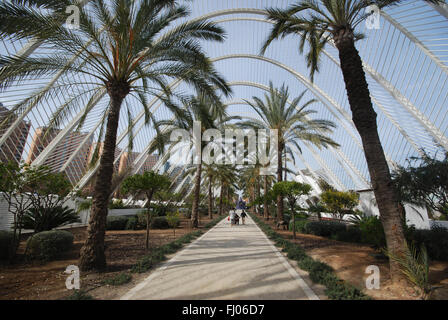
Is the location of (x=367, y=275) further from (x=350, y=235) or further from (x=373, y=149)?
(x=350, y=235)

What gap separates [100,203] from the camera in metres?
5.17

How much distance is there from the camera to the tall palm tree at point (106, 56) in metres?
4.91

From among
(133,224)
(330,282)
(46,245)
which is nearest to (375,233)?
(330,282)

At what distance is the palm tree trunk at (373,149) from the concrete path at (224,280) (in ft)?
6.62

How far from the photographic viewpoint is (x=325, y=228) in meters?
10.9

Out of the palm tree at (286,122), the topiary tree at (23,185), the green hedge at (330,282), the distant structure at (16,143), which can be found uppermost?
the palm tree at (286,122)

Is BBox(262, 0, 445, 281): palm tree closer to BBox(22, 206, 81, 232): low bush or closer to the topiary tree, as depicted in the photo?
the topiary tree

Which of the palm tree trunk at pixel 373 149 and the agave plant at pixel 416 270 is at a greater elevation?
the palm tree trunk at pixel 373 149

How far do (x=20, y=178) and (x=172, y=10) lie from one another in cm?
687

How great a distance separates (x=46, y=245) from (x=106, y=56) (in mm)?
5600

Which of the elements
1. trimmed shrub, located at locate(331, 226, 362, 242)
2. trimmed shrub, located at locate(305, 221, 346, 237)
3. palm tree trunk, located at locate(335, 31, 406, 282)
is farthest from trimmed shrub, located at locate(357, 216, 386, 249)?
trimmed shrub, located at locate(305, 221, 346, 237)

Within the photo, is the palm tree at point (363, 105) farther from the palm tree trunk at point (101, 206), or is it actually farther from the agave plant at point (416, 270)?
the palm tree trunk at point (101, 206)

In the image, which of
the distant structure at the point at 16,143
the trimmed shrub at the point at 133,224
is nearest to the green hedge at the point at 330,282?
the trimmed shrub at the point at 133,224
